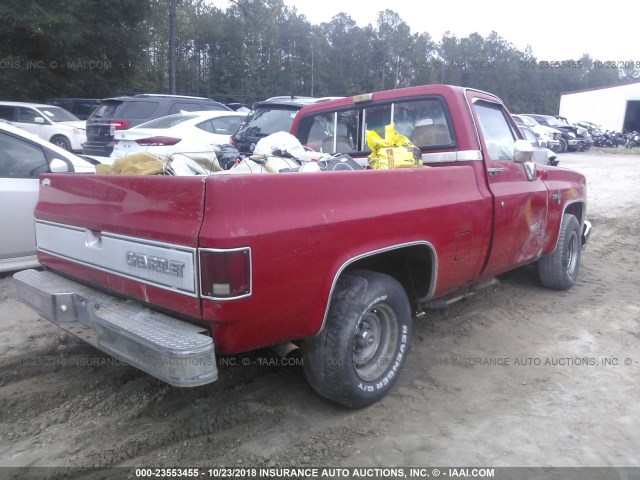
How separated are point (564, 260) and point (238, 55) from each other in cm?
3925

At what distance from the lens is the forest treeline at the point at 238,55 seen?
74.9 ft

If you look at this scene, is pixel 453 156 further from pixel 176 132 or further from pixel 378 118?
pixel 176 132

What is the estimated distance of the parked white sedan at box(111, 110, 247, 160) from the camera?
9250 millimetres

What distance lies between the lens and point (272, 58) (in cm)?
4338

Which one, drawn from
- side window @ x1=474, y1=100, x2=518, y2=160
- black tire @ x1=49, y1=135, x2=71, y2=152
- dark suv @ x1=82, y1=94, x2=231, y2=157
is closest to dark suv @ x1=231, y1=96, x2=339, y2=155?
dark suv @ x1=82, y1=94, x2=231, y2=157

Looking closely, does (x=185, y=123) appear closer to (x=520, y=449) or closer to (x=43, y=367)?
(x=43, y=367)

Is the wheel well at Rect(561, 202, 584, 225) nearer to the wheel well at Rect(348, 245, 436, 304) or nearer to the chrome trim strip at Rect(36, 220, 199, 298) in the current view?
the wheel well at Rect(348, 245, 436, 304)

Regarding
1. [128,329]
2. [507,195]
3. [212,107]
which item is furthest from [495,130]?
[212,107]

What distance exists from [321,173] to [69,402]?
207 cm

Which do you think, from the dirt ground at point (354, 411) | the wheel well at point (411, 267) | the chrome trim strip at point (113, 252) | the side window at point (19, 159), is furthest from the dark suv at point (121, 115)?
the wheel well at point (411, 267)

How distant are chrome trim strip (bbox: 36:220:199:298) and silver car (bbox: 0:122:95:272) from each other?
5.89 ft

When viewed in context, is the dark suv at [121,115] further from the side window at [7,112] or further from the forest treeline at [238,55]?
the forest treeline at [238,55]

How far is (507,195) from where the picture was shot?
4.29 meters

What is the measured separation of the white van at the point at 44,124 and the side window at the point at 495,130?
44.4ft
